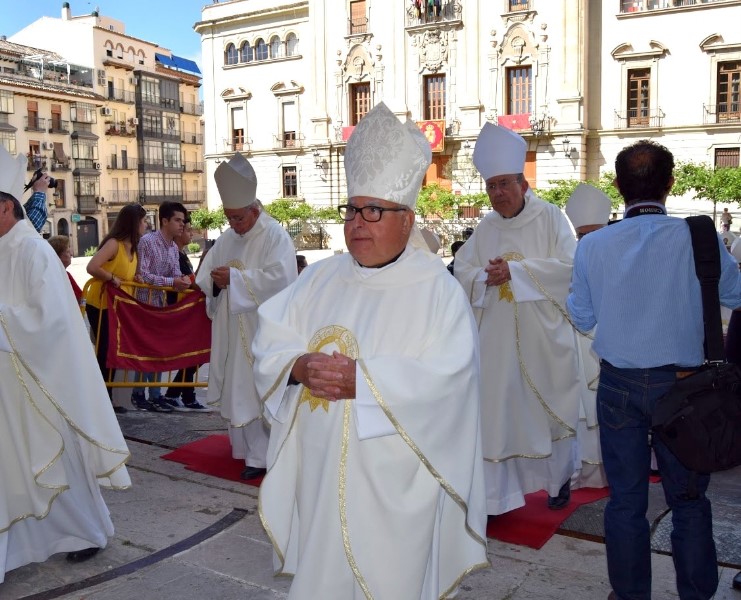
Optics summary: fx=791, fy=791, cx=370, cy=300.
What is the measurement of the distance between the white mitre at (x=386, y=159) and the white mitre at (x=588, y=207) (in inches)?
132

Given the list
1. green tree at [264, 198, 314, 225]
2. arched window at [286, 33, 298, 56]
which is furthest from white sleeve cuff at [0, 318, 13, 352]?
arched window at [286, 33, 298, 56]

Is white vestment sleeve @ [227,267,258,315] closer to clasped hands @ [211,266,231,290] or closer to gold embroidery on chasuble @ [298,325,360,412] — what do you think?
clasped hands @ [211,266,231,290]

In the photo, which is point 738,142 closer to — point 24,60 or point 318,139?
point 318,139

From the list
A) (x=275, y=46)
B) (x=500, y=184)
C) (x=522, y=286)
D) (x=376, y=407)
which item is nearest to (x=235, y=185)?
(x=500, y=184)

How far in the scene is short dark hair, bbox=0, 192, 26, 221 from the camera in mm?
3649

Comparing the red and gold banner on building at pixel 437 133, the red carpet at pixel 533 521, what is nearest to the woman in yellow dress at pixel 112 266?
the red carpet at pixel 533 521

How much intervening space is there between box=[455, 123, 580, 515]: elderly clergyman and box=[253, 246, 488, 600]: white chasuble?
1722mm

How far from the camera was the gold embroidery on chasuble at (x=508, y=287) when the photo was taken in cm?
437

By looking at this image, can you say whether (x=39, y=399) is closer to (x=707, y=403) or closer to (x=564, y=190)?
(x=707, y=403)

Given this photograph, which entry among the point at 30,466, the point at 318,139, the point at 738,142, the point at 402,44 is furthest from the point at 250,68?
the point at 30,466

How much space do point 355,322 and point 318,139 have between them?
124 ft

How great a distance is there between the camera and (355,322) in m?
2.58

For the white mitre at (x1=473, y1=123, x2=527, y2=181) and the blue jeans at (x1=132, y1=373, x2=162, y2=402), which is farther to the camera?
the blue jeans at (x1=132, y1=373, x2=162, y2=402)

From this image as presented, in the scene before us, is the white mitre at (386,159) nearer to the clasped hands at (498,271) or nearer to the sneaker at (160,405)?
the clasped hands at (498,271)
